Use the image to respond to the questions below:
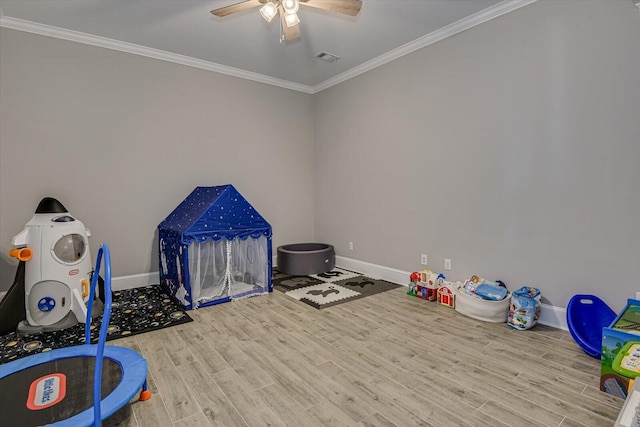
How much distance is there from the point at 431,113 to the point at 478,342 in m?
2.31

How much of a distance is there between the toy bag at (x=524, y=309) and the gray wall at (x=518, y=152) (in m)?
0.15

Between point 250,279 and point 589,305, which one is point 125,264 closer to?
point 250,279

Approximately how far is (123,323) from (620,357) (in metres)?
3.52

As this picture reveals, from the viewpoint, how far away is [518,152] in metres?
2.88

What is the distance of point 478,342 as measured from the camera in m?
2.51

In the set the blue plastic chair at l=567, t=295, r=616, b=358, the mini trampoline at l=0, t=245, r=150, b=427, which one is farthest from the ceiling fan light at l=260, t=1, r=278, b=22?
the blue plastic chair at l=567, t=295, r=616, b=358

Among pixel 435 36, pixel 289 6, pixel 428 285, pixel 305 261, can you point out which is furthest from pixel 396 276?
pixel 289 6

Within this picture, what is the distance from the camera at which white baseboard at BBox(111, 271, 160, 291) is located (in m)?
3.72

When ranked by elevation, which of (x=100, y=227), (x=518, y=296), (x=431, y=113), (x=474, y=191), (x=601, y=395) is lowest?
(x=601, y=395)

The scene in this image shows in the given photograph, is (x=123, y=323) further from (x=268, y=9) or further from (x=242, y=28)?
(x=242, y=28)

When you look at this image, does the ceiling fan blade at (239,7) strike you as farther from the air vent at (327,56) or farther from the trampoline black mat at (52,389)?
the trampoline black mat at (52,389)

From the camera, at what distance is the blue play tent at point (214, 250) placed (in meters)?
3.23

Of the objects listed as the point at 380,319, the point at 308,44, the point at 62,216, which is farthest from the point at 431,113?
the point at 62,216

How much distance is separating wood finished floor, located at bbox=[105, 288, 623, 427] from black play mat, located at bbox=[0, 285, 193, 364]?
0.61ft
